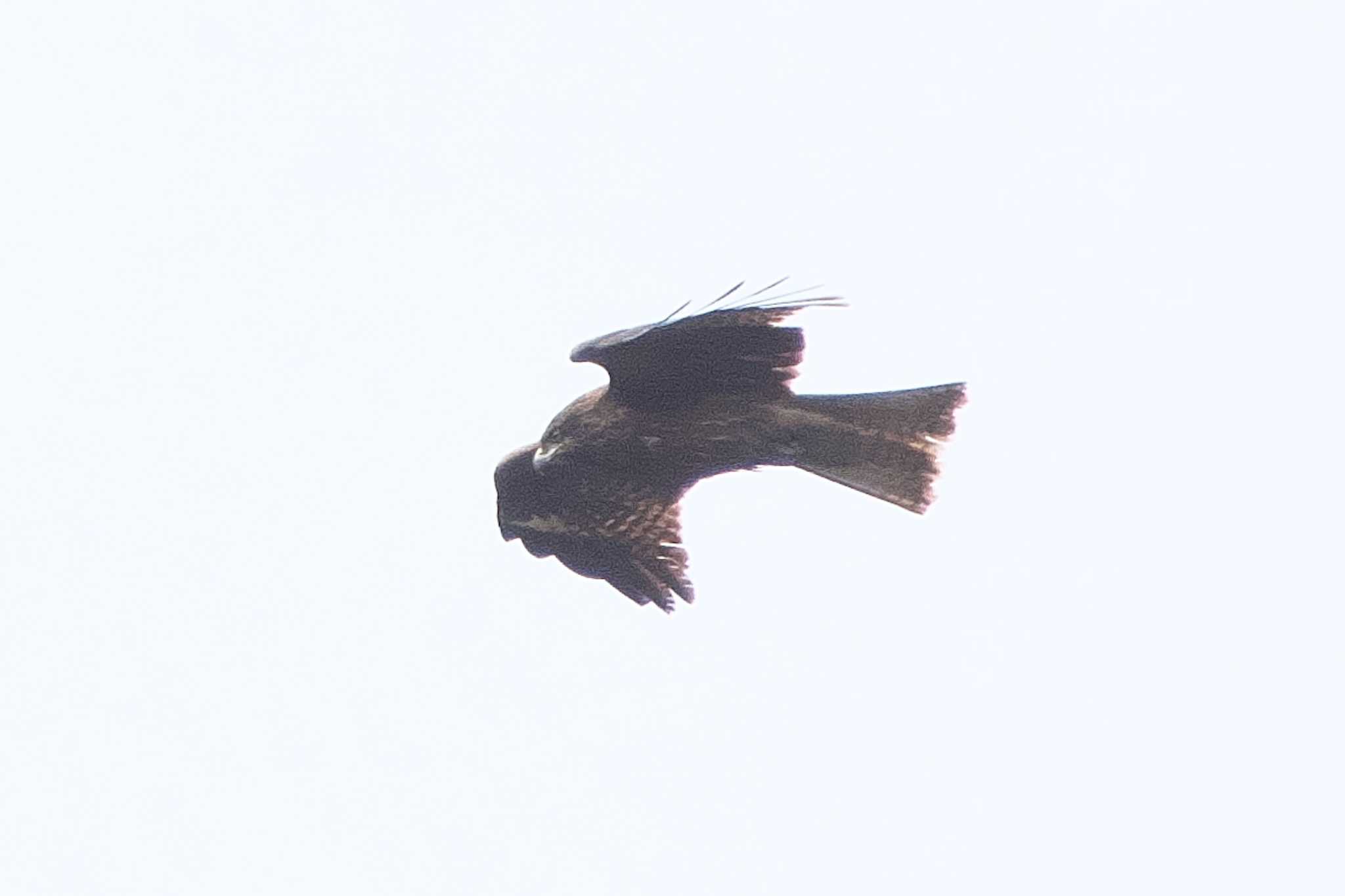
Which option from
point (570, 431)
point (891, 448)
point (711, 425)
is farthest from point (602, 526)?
point (891, 448)

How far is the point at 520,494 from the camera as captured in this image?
13.7m

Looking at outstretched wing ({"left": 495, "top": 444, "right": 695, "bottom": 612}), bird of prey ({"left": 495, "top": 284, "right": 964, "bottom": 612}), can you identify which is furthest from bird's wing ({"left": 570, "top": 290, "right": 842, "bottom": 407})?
outstretched wing ({"left": 495, "top": 444, "right": 695, "bottom": 612})

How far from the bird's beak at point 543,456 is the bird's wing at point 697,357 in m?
0.52

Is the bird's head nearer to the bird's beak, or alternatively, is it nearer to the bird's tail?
the bird's beak

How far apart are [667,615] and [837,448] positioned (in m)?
1.61

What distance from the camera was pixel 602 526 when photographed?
1373 centimetres

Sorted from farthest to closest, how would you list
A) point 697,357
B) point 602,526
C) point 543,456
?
point 602,526 → point 543,456 → point 697,357

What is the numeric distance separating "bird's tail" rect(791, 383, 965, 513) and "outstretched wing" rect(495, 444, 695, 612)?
3.60ft

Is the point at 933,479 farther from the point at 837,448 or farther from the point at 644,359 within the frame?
the point at 644,359

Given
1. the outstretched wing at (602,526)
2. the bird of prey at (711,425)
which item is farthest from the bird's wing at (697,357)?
the outstretched wing at (602,526)

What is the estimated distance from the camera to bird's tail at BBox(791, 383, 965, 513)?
502 inches

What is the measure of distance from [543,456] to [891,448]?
6.00ft

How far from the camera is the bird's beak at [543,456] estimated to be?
1306cm

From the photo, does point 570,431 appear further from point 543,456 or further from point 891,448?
point 891,448
